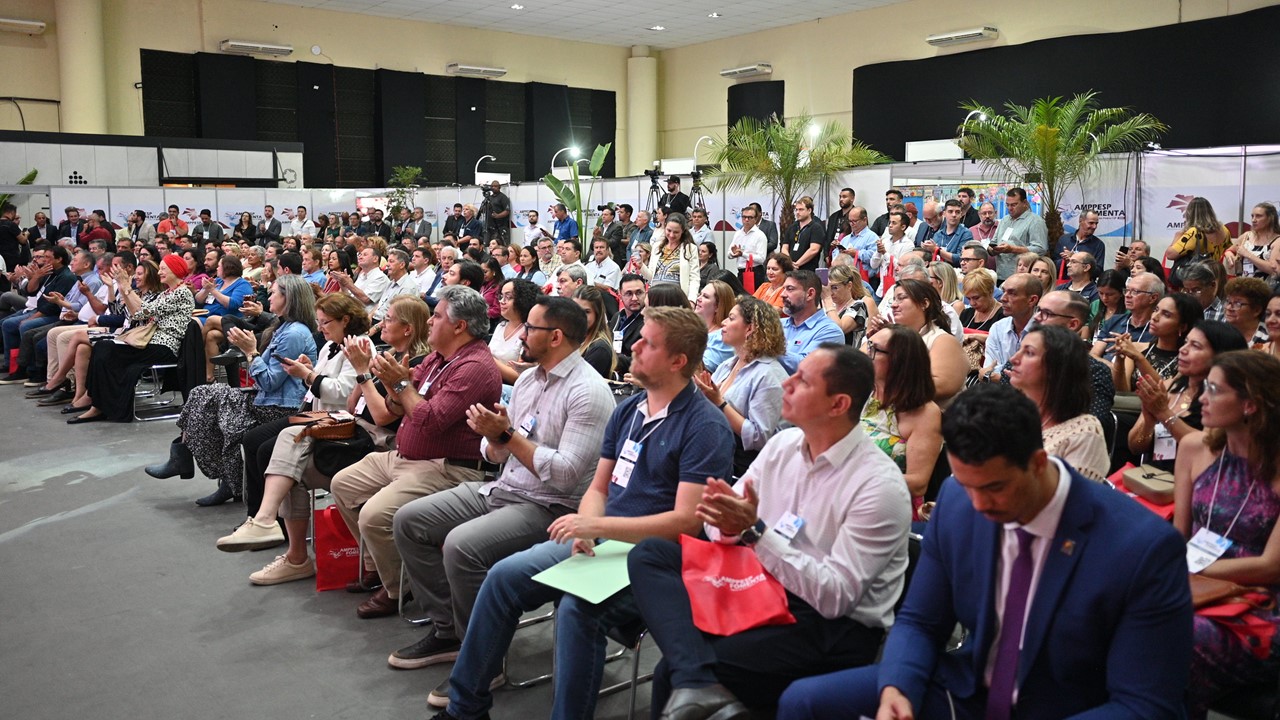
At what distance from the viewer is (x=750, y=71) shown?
21391 mm

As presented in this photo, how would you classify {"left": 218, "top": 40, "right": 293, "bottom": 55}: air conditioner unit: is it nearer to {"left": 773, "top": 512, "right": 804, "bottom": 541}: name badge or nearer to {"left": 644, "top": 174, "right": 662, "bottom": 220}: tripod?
{"left": 644, "top": 174, "right": 662, "bottom": 220}: tripod

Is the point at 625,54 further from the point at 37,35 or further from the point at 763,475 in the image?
the point at 763,475

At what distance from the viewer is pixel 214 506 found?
17.7 feet

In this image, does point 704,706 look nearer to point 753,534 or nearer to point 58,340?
point 753,534

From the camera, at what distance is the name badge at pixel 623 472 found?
9.45 ft

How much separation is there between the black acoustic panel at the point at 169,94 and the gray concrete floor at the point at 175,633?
15.8m

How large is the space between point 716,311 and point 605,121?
19.4m

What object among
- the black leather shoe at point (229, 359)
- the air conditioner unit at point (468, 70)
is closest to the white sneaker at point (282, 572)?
the black leather shoe at point (229, 359)

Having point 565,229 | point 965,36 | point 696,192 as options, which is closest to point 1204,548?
point 696,192

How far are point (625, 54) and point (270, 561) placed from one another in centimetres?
2132

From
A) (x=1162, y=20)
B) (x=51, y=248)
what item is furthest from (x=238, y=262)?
(x=1162, y=20)

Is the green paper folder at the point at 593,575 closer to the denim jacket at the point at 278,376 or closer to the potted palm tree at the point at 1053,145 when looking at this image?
the denim jacket at the point at 278,376

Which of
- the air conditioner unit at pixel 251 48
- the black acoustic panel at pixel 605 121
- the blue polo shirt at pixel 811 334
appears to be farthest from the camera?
the black acoustic panel at pixel 605 121

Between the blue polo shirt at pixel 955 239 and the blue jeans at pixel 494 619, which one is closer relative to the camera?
the blue jeans at pixel 494 619
